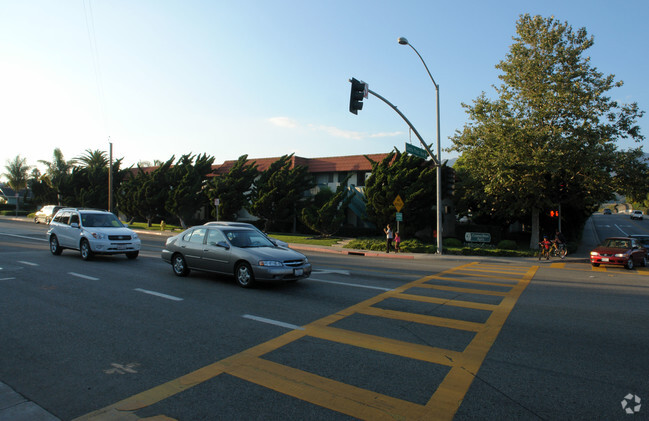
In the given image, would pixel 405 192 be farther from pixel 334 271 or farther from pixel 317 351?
pixel 317 351

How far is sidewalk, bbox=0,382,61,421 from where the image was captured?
147 inches

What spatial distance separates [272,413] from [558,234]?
24.6 meters

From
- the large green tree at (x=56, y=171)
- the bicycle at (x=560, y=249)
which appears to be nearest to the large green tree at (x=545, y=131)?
the bicycle at (x=560, y=249)

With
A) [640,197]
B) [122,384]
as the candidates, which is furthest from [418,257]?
[122,384]

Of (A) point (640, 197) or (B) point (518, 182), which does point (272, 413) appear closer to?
(B) point (518, 182)

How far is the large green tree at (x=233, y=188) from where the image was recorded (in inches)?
1375

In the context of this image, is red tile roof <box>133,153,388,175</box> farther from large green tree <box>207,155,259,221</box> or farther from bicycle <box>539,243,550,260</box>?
bicycle <box>539,243,550,260</box>

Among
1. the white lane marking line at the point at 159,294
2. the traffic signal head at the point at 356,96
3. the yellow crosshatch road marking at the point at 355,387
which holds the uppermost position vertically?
the traffic signal head at the point at 356,96

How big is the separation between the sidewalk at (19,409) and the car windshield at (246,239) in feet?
20.6

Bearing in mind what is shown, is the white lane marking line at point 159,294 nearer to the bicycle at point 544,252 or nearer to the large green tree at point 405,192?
the bicycle at point 544,252

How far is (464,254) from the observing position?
22.8 meters

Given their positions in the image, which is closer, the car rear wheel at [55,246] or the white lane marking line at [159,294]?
the white lane marking line at [159,294]

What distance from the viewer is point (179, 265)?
11.4 metres

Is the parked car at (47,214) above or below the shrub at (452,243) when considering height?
above
